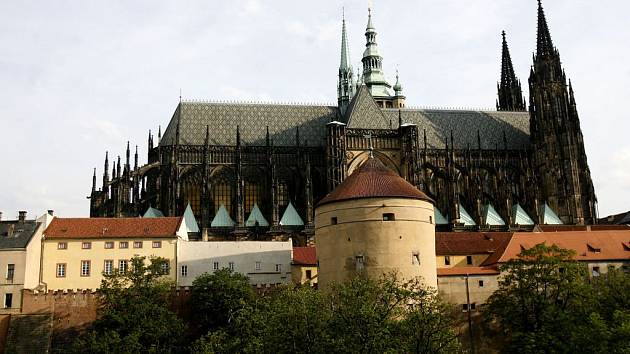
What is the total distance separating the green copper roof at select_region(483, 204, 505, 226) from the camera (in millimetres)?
84000

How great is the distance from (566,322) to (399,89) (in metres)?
91.0

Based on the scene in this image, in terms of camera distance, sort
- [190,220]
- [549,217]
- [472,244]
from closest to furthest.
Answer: [472,244], [190,220], [549,217]

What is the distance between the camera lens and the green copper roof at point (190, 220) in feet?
254

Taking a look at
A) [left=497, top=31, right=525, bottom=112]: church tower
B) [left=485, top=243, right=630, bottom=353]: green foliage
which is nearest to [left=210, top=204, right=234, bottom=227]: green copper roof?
[left=485, top=243, right=630, bottom=353]: green foliage

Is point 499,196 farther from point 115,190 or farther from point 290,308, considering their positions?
point 290,308

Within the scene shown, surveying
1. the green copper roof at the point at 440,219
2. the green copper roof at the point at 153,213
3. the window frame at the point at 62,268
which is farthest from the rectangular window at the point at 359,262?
the green copper roof at the point at 153,213

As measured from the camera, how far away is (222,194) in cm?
8531

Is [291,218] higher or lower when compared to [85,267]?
higher

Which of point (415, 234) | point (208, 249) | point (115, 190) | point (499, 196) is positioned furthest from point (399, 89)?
point (415, 234)

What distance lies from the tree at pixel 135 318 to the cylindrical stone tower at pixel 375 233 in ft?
38.1

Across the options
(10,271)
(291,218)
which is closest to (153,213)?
(291,218)

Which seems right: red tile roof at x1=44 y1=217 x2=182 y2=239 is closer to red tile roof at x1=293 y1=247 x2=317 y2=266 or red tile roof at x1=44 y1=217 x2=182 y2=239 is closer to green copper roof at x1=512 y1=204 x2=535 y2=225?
red tile roof at x1=293 y1=247 x2=317 y2=266

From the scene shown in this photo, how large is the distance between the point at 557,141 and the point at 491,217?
14832 millimetres

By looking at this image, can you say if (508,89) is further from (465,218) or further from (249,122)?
(249,122)
